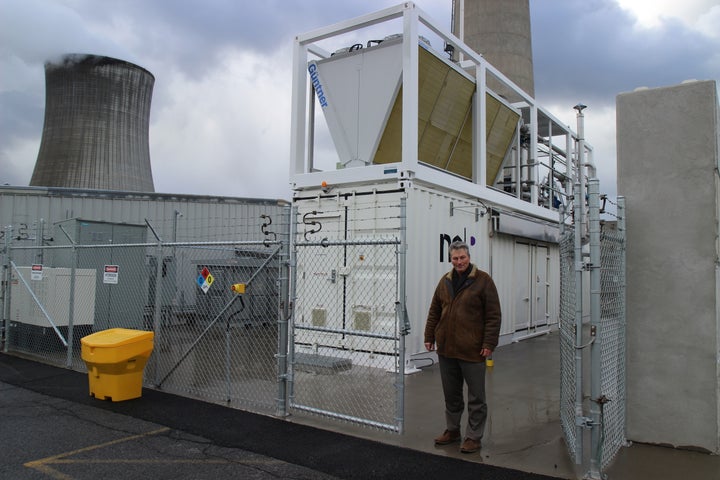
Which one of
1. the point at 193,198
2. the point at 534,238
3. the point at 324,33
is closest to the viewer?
the point at 324,33

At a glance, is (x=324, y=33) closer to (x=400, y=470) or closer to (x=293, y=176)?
(x=293, y=176)

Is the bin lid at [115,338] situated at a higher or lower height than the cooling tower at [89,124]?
lower

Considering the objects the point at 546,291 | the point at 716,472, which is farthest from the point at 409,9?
the point at 546,291

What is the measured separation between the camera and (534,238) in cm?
1196

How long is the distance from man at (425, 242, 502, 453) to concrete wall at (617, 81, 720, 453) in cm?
130

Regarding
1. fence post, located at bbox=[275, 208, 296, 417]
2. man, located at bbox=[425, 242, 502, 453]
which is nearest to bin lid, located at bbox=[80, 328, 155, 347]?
fence post, located at bbox=[275, 208, 296, 417]

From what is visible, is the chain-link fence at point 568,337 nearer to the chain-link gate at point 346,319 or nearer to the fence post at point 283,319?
the chain-link gate at point 346,319

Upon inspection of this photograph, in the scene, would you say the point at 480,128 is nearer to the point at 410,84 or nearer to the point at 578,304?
the point at 410,84

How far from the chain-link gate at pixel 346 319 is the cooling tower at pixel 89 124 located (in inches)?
881

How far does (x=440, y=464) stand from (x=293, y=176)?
6.11 metres

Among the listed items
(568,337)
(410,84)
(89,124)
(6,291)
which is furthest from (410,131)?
(89,124)

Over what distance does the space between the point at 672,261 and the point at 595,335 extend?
123 centimetres

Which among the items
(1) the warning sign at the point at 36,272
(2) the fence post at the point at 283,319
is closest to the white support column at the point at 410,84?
(2) the fence post at the point at 283,319

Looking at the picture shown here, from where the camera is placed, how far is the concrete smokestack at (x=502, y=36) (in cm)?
1888
